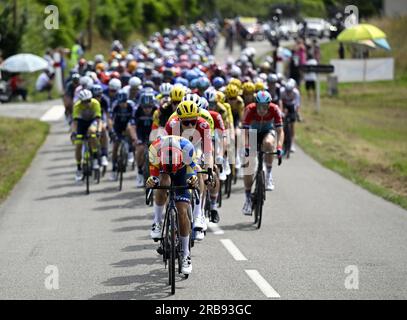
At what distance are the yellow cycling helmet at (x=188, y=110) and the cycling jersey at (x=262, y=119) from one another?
3.96 meters

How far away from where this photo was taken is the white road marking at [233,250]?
1318cm

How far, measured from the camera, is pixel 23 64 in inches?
1427

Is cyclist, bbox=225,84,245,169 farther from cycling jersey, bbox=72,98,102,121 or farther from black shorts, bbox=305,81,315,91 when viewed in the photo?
black shorts, bbox=305,81,315,91

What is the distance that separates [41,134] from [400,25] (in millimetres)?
32287

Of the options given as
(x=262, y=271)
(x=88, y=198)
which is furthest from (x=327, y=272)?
(x=88, y=198)

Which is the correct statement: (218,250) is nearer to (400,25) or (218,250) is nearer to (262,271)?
(262,271)

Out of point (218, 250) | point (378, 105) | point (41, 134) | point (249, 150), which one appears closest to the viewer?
point (218, 250)

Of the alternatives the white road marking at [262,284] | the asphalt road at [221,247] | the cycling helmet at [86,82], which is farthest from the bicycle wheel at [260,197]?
the cycling helmet at [86,82]

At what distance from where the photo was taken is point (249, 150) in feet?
52.0

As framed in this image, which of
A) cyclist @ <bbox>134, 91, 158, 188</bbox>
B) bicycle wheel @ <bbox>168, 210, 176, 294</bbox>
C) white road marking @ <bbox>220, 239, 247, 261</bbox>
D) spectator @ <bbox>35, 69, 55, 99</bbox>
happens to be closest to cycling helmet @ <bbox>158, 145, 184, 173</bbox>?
Result: bicycle wheel @ <bbox>168, 210, 176, 294</bbox>

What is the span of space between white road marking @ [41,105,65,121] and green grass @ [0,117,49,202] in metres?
1.06

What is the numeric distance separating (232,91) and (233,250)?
16.1 feet

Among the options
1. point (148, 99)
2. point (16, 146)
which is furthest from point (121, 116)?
point (16, 146)

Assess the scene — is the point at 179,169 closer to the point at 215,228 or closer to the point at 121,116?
the point at 215,228
